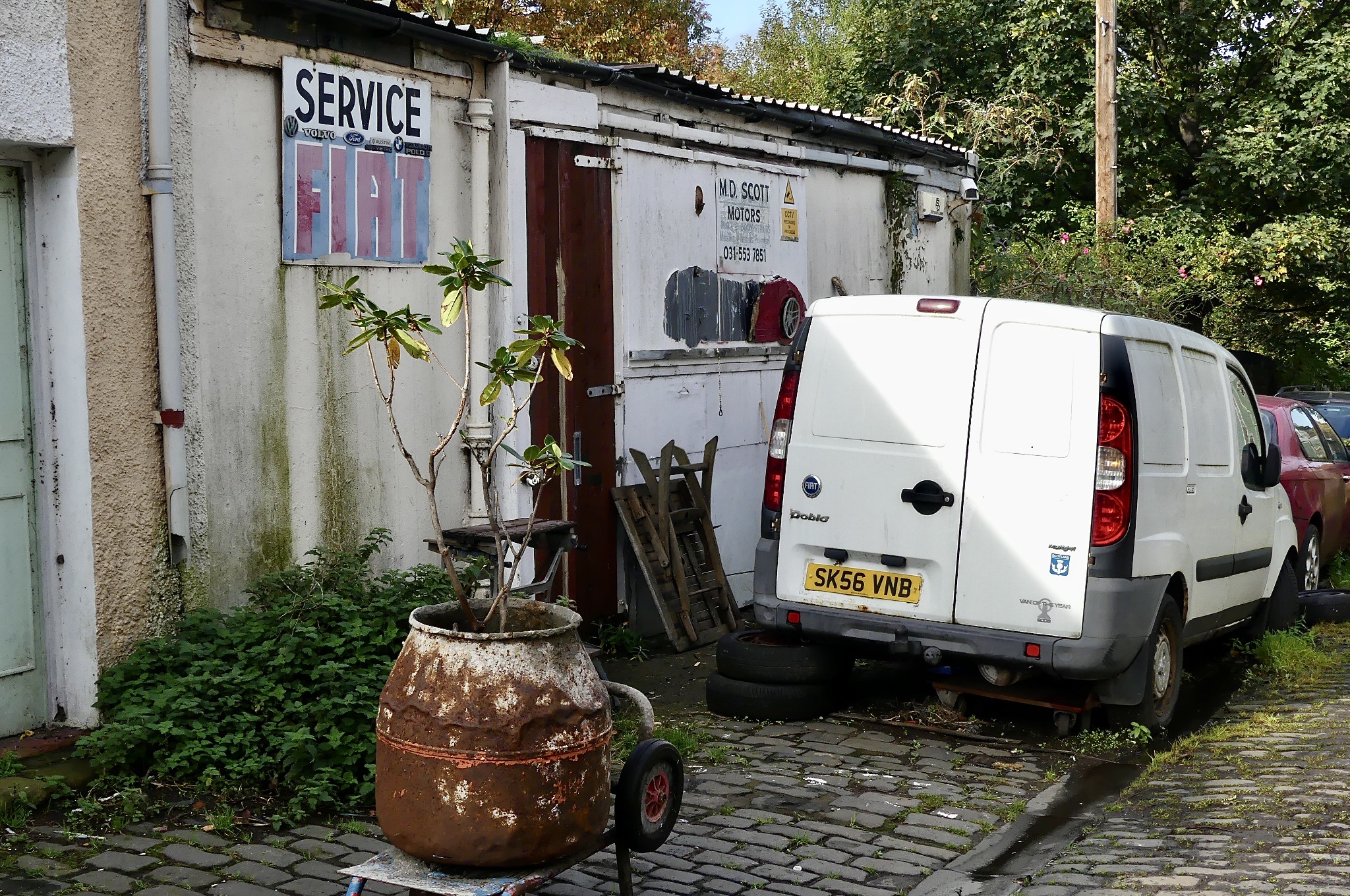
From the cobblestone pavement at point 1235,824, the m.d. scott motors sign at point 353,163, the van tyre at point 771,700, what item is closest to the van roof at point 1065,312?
the van tyre at point 771,700

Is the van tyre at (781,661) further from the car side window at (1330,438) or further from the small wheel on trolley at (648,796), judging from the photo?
the car side window at (1330,438)

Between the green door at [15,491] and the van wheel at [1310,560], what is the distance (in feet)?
29.4

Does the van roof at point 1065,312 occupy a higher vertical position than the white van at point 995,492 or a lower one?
higher

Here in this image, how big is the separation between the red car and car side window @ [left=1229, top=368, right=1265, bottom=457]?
1.58m

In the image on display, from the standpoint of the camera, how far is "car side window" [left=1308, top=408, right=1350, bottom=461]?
477 inches

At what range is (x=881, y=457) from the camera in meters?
7.07

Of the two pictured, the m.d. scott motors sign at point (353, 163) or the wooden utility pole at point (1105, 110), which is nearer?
the m.d. scott motors sign at point (353, 163)

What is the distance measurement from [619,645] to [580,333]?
6.74ft

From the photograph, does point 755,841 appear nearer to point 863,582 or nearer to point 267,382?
point 863,582

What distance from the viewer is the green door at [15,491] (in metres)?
5.71

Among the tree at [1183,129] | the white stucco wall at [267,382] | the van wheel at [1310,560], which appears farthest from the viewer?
the tree at [1183,129]

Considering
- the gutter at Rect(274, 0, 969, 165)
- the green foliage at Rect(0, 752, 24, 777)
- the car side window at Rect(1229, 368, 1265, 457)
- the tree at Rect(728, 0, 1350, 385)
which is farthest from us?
the tree at Rect(728, 0, 1350, 385)

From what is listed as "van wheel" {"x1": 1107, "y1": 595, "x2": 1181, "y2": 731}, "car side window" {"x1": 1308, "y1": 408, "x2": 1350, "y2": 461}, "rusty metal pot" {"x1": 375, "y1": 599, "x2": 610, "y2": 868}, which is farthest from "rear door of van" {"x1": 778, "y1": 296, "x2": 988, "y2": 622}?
"car side window" {"x1": 1308, "y1": 408, "x2": 1350, "y2": 461}

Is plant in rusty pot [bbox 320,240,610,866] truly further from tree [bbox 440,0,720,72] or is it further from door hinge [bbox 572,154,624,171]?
tree [bbox 440,0,720,72]
